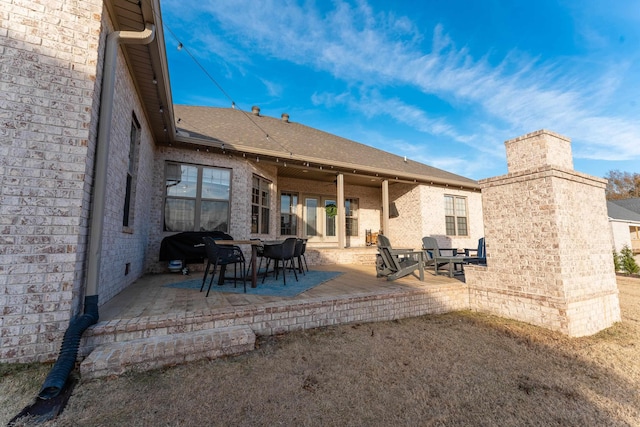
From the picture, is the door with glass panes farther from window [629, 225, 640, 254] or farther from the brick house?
window [629, 225, 640, 254]

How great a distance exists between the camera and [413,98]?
15016 millimetres

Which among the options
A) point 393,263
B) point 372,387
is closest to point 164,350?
point 372,387

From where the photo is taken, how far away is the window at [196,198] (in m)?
6.34

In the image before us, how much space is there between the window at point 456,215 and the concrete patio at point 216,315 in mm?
6541

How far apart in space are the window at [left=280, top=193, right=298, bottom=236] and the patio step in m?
6.99

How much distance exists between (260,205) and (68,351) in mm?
6024

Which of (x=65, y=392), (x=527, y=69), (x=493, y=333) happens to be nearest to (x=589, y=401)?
(x=493, y=333)

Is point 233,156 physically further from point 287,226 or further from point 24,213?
point 24,213

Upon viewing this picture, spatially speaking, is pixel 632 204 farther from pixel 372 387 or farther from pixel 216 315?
pixel 216 315

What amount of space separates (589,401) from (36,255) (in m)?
4.65

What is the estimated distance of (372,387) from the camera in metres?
2.08

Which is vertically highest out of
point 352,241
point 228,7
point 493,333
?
point 228,7

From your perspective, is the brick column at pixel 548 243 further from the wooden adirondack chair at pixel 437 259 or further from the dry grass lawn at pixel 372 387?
the wooden adirondack chair at pixel 437 259

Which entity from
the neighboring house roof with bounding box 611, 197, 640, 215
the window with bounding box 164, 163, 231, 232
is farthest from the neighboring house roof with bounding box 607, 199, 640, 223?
the window with bounding box 164, 163, 231, 232
